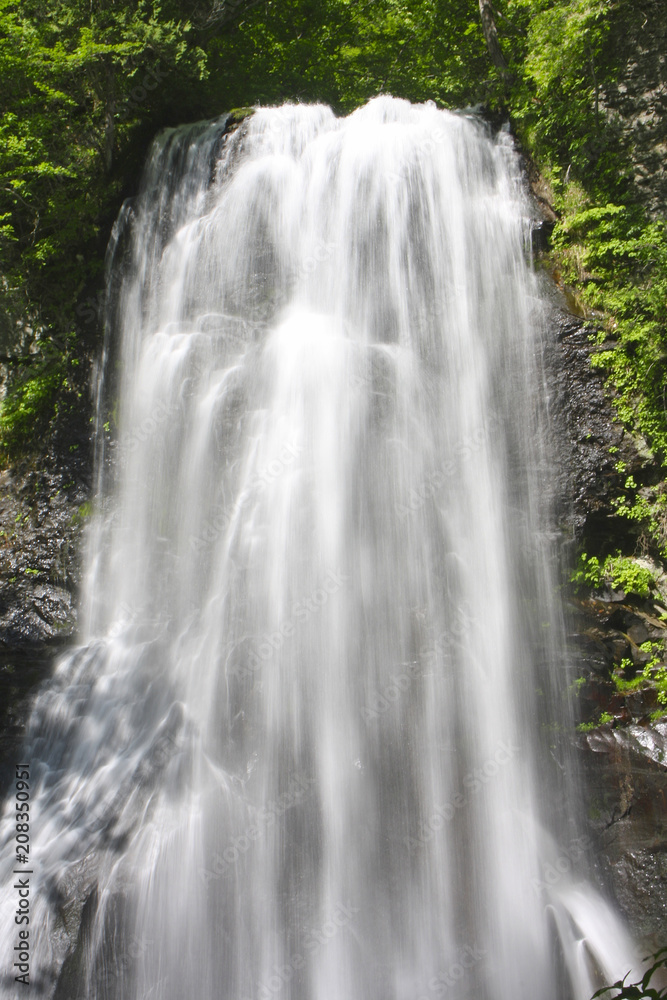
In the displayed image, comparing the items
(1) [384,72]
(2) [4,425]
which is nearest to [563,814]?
(2) [4,425]

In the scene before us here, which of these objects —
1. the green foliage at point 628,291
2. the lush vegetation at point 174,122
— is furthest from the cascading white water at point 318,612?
the lush vegetation at point 174,122

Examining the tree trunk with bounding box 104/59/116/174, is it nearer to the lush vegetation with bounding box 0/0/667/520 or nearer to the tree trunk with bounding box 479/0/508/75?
the lush vegetation with bounding box 0/0/667/520

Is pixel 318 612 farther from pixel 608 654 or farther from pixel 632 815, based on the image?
pixel 632 815

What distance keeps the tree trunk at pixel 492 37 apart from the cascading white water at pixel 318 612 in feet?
5.52

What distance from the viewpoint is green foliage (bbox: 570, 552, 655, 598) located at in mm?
6512

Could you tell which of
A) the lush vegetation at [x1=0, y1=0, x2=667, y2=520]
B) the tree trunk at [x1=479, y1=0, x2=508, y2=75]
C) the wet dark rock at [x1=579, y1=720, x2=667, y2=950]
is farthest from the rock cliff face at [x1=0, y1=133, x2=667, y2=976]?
the tree trunk at [x1=479, y1=0, x2=508, y2=75]

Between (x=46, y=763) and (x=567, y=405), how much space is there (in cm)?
626

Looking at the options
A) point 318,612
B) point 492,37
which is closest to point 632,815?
point 318,612

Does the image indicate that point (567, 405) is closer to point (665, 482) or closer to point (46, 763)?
point (665, 482)

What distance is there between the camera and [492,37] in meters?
9.54

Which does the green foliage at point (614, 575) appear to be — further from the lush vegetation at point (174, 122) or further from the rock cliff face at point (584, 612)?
the lush vegetation at point (174, 122)

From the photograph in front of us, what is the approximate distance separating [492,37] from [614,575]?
26.2ft

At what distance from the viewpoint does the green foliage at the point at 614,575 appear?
651cm

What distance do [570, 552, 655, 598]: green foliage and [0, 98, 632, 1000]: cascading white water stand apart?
44 cm
